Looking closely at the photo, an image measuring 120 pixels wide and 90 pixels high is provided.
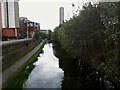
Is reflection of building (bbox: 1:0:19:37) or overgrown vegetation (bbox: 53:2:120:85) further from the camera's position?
reflection of building (bbox: 1:0:19:37)

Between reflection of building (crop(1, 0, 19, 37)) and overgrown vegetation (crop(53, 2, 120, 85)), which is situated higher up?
reflection of building (crop(1, 0, 19, 37))

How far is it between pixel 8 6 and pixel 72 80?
197 ft

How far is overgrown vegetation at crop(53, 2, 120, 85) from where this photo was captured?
9445 millimetres

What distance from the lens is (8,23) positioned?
6844 cm

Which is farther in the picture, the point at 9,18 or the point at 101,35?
the point at 9,18

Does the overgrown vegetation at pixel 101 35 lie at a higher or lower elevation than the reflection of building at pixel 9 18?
lower

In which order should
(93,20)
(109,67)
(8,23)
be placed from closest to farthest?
(109,67)
(93,20)
(8,23)

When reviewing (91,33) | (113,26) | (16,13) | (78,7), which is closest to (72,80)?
(91,33)

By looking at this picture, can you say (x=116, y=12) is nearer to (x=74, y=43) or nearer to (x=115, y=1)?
(x=115, y=1)

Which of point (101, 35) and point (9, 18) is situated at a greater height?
point (9, 18)

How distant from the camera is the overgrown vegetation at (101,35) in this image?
31.0 feet

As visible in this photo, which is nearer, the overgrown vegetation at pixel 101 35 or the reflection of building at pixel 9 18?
the overgrown vegetation at pixel 101 35

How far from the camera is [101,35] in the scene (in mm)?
14078

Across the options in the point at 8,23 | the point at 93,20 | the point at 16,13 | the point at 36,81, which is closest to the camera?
the point at 36,81
